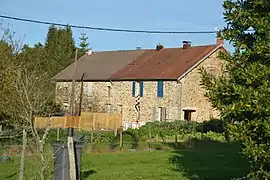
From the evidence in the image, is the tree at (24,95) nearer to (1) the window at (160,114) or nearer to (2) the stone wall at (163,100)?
(2) the stone wall at (163,100)

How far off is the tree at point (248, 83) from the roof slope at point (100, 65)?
149ft

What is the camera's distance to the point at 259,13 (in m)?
8.03

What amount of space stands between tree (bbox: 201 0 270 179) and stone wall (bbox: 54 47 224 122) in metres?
34.4

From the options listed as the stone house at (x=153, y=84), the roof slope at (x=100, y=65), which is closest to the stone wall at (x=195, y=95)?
the stone house at (x=153, y=84)

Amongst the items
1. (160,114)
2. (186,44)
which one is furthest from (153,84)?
(186,44)

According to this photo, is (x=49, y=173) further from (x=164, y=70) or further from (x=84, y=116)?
(x=164, y=70)

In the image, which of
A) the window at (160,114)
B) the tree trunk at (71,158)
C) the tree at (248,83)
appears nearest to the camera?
Answer: the tree at (248,83)

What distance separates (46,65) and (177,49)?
1733 cm

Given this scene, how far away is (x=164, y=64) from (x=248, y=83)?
43.5m

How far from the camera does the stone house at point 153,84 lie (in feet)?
153

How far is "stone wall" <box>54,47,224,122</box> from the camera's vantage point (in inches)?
1833

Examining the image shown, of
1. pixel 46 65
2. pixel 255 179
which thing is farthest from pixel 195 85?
pixel 255 179

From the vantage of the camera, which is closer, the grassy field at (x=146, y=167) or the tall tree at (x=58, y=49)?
the grassy field at (x=146, y=167)

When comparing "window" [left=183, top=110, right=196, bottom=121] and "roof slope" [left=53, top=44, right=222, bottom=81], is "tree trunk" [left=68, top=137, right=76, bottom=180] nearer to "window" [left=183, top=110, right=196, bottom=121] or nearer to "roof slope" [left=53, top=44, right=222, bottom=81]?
"roof slope" [left=53, top=44, right=222, bottom=81]
